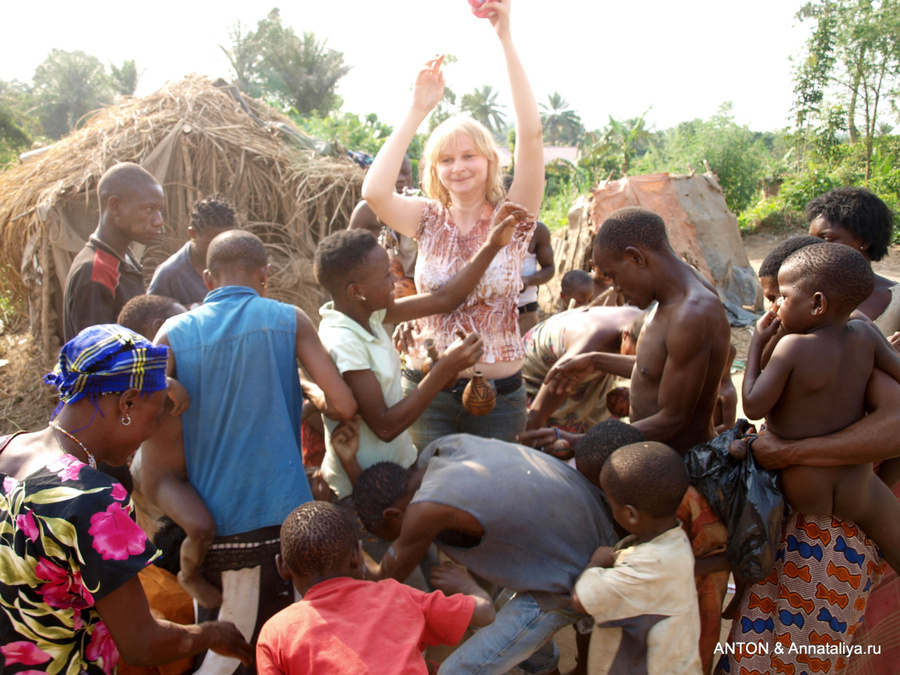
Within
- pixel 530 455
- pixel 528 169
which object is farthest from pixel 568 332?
pixel 530 455

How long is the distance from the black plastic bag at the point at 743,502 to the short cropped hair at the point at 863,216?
4.18ft

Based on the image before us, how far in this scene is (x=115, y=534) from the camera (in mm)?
1385

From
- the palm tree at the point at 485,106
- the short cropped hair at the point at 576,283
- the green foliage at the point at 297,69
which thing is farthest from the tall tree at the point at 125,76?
the short cropped hair at the point at 576,283

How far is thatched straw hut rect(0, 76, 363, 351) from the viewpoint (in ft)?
20.2

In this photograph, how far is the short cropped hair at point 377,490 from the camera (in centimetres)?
214

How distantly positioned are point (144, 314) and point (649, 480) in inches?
86.3

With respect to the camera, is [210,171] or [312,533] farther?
[210,171]

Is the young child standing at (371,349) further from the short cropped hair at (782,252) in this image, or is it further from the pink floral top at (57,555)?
the short cropped hair at (782,252)

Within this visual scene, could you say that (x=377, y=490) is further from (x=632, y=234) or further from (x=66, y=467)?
(x=632, y=234)

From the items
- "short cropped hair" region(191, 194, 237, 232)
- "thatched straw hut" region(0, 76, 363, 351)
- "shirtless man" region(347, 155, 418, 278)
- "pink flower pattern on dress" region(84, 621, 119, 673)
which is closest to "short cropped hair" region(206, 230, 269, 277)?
"pink flower pattern on dress" region(84, 621, 119, 673)

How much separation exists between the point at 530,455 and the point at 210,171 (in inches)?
241

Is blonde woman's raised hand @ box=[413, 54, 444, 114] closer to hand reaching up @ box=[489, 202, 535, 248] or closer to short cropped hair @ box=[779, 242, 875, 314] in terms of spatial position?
hand reaching up @ box=[489, 202, 535, 248]

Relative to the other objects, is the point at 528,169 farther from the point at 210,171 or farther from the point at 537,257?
the point at 210,171

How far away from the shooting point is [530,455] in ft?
7.11
